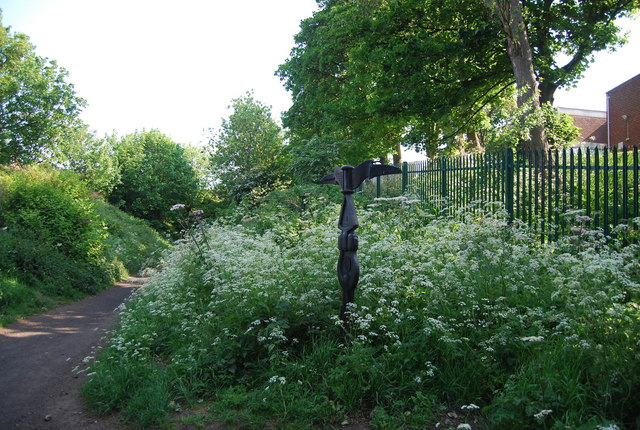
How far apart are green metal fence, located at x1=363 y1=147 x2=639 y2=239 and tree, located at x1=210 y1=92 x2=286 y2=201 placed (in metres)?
21.9

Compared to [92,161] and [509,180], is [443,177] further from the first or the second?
[92,161]

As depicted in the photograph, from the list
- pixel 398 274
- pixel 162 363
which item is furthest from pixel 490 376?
pixel 162 363

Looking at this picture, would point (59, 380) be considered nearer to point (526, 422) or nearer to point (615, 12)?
point (526, 422)

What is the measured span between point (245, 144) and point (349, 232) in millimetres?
32208

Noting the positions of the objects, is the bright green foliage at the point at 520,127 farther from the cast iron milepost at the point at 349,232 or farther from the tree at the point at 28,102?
the tree at the point at 28,102

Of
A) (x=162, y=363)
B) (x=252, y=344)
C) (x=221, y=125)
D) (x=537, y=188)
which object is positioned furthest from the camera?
(x=221, y=125)

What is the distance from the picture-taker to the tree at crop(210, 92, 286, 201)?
3469 centimetres

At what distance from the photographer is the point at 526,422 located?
3.45m

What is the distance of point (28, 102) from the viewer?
27.4 meters

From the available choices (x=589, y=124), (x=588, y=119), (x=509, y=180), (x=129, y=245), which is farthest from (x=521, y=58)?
(x=588, y=119)

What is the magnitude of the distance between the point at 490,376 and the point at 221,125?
37.6 m

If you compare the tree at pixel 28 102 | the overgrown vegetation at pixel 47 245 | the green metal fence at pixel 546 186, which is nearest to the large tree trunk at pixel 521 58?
the green metal fence at pixel 546 186

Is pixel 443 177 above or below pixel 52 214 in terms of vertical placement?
above

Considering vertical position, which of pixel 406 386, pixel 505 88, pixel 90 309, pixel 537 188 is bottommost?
pixel 90 309
